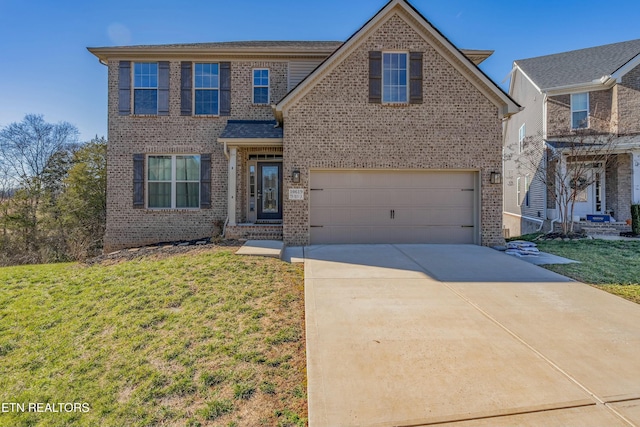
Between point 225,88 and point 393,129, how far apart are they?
6132mm

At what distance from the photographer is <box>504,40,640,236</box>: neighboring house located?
44.0 ft

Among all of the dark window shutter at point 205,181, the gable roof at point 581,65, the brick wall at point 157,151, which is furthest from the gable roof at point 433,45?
the gable roof at point 581,65

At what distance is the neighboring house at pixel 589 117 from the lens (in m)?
13.4

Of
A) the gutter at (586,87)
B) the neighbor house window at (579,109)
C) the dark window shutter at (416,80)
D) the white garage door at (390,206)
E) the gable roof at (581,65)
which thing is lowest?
the white garage door at (390,206)

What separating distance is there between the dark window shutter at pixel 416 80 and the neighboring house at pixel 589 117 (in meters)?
7.58

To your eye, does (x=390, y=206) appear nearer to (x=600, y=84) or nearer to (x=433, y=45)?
(x=433, y=45)

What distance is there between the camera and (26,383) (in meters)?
3.51

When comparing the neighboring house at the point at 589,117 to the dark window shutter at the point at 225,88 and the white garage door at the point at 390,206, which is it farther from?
the dark window shutter at the point at 225,88

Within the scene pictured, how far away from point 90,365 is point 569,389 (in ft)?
15.8

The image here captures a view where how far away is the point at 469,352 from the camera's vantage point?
3.53 metres

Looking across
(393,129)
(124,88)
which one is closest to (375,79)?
(393,129)

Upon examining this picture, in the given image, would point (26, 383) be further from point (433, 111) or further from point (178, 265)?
point (433, 111)

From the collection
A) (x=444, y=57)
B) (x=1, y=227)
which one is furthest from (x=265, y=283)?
(x=1, y=227)

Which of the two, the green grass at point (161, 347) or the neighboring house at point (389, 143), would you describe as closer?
the green grass at point (161, 347)
